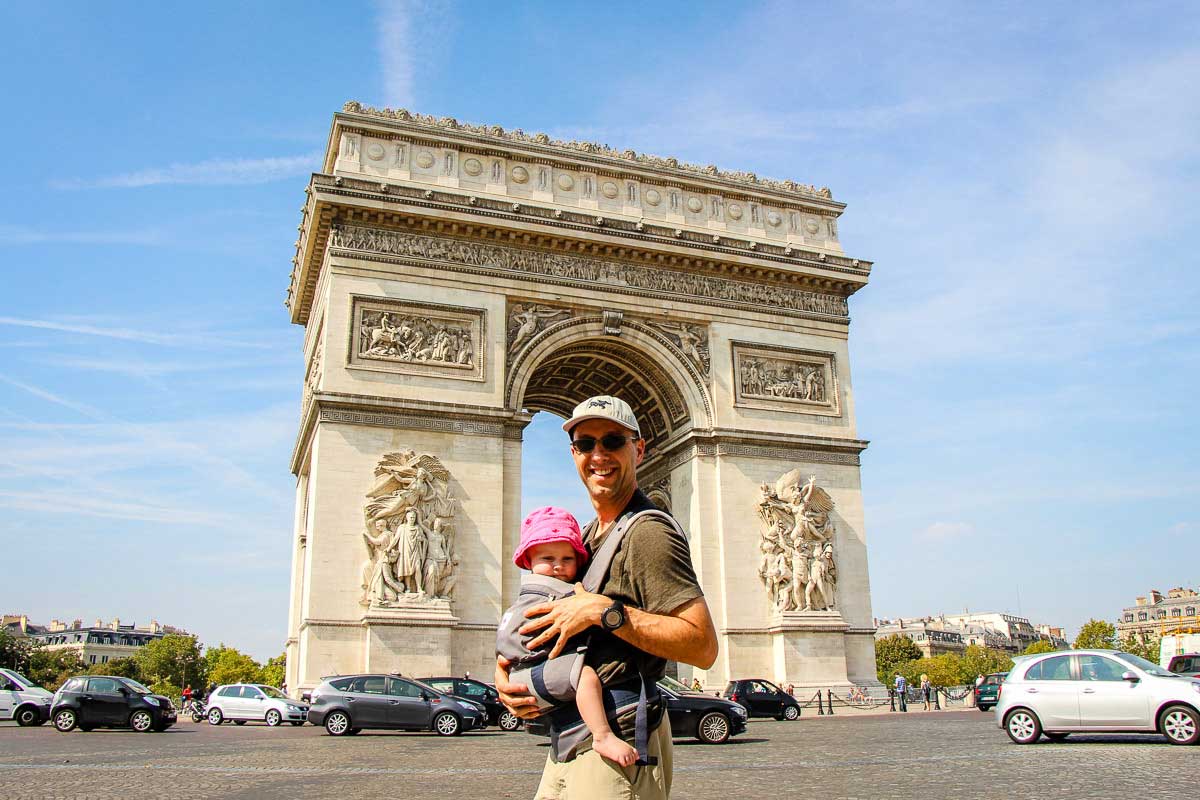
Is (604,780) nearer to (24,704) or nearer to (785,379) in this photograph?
(24,704)

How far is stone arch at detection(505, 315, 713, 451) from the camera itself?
2661 centimetres

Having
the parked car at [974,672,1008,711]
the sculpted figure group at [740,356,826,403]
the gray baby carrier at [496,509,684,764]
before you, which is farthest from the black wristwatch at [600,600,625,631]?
the parked car at [974,672,1008,711]

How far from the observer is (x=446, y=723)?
18.7m

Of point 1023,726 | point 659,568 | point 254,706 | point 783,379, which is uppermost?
point 783,379

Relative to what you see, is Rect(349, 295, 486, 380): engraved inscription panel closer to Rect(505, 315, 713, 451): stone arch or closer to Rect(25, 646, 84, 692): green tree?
Rect(505, 315, 713, 451): stone arch

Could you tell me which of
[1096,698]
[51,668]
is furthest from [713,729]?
[51,668]

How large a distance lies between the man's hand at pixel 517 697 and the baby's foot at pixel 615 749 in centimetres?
23

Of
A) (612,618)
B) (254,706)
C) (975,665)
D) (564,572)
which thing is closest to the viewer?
(612,618)

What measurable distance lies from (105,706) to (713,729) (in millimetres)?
12255

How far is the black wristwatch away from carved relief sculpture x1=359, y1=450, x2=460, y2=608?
20616 mm

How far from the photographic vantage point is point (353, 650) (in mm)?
22469

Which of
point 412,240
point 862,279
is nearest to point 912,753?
point 412,240

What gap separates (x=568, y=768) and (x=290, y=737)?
16527 millimetres

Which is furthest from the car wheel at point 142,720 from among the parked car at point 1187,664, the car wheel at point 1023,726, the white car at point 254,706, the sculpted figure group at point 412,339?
the parked car at point 1187,664
